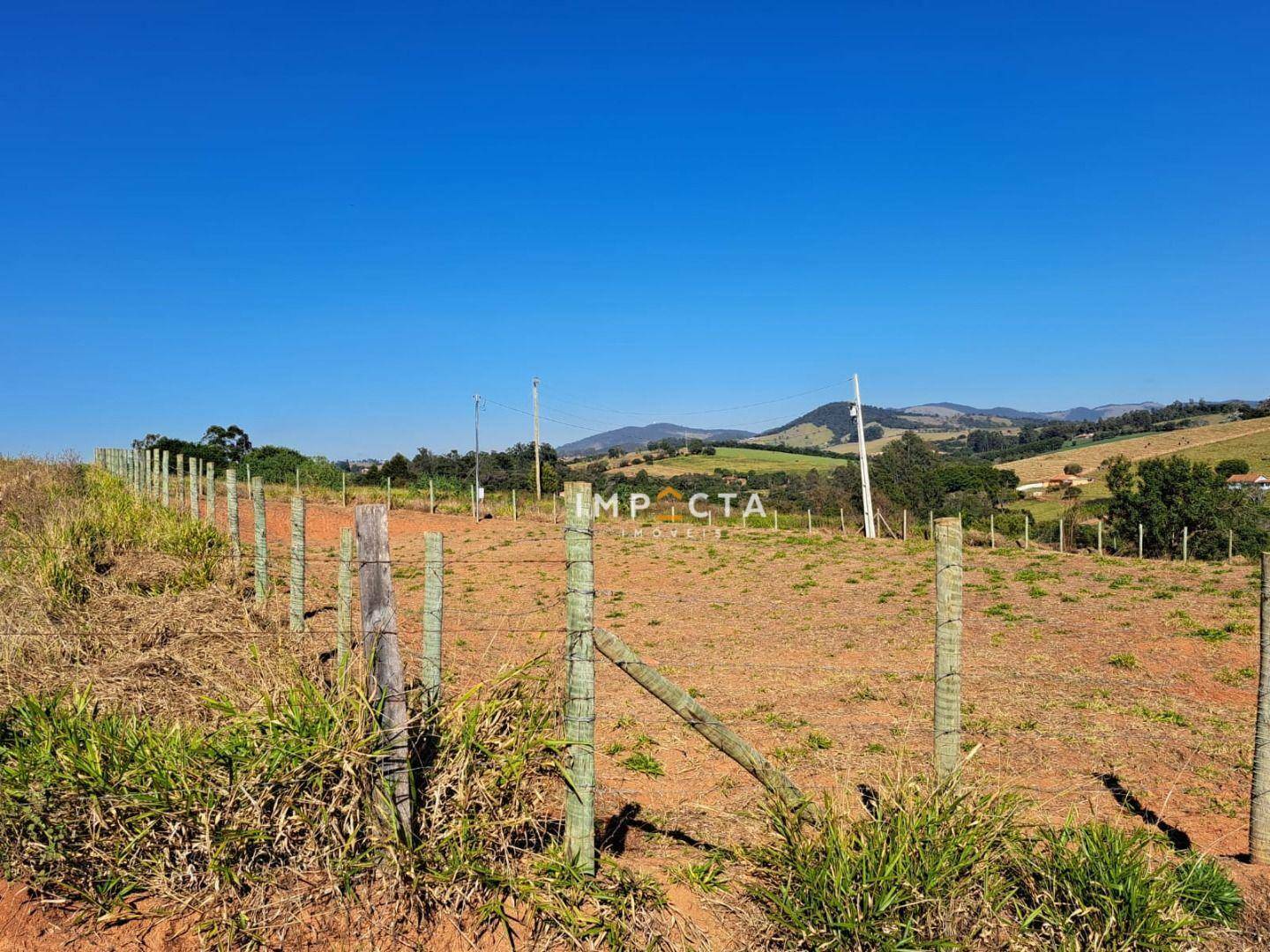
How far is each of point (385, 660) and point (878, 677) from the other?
6.50 m

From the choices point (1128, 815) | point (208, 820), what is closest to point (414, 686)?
point (208, 820)

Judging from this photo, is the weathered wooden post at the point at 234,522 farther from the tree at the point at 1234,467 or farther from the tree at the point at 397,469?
the tree at the point at 1234,467

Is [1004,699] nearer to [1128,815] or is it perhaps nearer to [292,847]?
[1128,815]

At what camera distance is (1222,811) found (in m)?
5.12

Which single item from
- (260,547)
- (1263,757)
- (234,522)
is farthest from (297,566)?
(1263,757)

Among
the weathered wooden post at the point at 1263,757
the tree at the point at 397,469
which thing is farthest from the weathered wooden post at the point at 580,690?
the tree at the point at 397,469

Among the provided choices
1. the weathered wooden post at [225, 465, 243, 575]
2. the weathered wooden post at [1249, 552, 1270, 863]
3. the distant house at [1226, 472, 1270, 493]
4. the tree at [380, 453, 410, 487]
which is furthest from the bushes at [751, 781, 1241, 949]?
the distant house at [1226, 472, 1270, 493]

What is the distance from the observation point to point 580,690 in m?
3.67

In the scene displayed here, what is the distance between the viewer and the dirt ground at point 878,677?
16.3ft

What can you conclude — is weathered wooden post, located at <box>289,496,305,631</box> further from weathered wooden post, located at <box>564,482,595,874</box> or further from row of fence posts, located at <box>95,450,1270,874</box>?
weathered wooden post, located at <box>564,482,595,874</box>

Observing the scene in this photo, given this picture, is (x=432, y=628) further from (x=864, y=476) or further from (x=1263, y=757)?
(x=864, y=476)

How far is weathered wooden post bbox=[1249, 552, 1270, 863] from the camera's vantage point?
13.3ft

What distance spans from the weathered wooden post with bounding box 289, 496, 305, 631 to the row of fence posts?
3.90 meters

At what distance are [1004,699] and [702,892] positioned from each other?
18.0 feet
